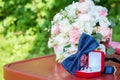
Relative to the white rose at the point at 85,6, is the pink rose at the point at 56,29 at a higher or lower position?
lower

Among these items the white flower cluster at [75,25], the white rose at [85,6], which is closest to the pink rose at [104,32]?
the white flower cluster at [75,25]

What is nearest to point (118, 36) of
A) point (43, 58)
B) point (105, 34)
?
point (43, 58)

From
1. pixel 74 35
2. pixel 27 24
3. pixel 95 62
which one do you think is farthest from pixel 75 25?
pixel 27 24

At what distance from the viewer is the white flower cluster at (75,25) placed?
1.67 m

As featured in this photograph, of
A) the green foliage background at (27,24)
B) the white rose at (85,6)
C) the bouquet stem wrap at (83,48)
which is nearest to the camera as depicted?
the bouquet stem wrap at (83,48)

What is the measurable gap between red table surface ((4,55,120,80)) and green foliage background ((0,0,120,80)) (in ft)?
7.67

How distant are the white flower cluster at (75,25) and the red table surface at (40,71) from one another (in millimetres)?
72

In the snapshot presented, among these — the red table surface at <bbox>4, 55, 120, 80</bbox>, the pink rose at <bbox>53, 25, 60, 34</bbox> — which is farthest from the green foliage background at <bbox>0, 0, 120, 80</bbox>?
the pink rose at <bbox>53, 25, 60, 34</bbox>

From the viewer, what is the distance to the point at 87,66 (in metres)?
1.65

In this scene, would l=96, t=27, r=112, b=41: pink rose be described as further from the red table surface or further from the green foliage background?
the green foliage background

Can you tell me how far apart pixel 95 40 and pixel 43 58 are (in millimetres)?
438

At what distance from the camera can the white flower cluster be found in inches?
65.8

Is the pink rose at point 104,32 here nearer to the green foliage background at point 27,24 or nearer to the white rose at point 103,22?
the white rose at point 103,22

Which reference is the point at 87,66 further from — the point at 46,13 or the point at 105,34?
the point at 46,13
